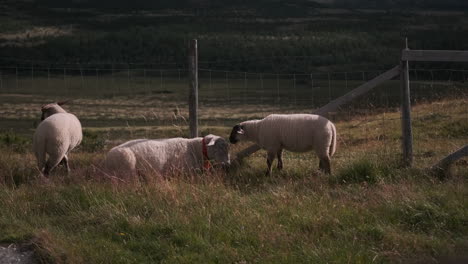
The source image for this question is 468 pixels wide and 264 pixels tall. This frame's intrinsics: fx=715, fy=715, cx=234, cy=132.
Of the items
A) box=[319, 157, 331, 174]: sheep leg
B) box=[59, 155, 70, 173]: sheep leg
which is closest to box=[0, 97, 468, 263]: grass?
box=[319, 157, 331, 174]: sheep leg

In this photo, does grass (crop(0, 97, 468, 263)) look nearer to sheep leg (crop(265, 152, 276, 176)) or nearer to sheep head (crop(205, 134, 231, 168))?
sheep leg (crop(265, 152, 276, 176))

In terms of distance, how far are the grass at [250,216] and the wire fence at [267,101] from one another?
244cm

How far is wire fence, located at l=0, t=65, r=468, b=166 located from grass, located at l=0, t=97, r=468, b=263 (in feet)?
8.01

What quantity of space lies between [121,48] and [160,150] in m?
52.5

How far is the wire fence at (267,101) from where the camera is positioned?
16.3 meters

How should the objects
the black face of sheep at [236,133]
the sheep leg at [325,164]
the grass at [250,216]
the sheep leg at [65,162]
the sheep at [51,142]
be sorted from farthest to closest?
the black face of sheep at [236,133]
the sheep leg at [65,162]
the sheep at [51,142]
the sheep leg at [325,164]
the grass at [250,216]

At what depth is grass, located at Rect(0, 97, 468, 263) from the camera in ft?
27.6

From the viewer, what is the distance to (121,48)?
6400 centimetres

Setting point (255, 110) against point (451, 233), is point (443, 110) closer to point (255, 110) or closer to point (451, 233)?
point (451, 233)

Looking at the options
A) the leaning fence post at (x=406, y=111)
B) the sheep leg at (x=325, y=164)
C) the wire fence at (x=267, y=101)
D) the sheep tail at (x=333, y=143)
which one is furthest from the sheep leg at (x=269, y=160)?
the leaning fence post at (x=406, y=111)

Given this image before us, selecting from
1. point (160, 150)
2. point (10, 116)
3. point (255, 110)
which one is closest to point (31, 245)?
point (160, 150)

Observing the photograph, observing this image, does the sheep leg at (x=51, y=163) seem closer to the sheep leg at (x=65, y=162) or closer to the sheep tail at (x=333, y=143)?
the sheep leg at (x=65, y=162)

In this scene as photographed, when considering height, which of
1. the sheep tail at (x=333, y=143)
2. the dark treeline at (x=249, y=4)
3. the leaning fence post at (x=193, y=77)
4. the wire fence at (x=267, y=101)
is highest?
the dark treeline at (x=249, y=4)

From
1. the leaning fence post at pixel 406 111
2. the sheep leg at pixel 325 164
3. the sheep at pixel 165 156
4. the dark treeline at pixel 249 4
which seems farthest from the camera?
the dark treeline at pixel 249 4
